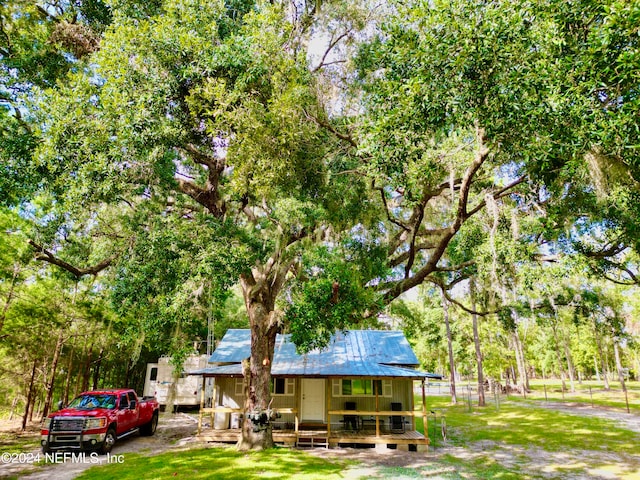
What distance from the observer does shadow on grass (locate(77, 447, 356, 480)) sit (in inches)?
356

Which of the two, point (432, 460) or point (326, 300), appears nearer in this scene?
point (326, 300)

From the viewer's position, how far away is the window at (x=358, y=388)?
51.9 feet

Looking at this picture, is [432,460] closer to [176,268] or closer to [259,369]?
[259,369]

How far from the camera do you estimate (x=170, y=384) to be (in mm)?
22734

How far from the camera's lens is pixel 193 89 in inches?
299

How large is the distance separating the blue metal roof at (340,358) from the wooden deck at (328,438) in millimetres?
2046

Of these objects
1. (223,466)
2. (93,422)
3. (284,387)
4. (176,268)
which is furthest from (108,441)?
(176,268)

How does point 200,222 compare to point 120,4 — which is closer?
point 120,4

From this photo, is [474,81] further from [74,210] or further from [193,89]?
[74,210]

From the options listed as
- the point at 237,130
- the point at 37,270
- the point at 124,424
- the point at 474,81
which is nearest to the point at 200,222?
the point at 237,130

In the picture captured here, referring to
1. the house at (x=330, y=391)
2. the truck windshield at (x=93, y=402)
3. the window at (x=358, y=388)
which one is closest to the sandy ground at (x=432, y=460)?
the house at (x=330, y=391)

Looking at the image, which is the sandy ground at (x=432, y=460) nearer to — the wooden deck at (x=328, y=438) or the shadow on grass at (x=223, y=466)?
the wooden deck at (x=328, y=438)

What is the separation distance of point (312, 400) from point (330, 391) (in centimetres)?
258

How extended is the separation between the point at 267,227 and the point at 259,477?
638cm
